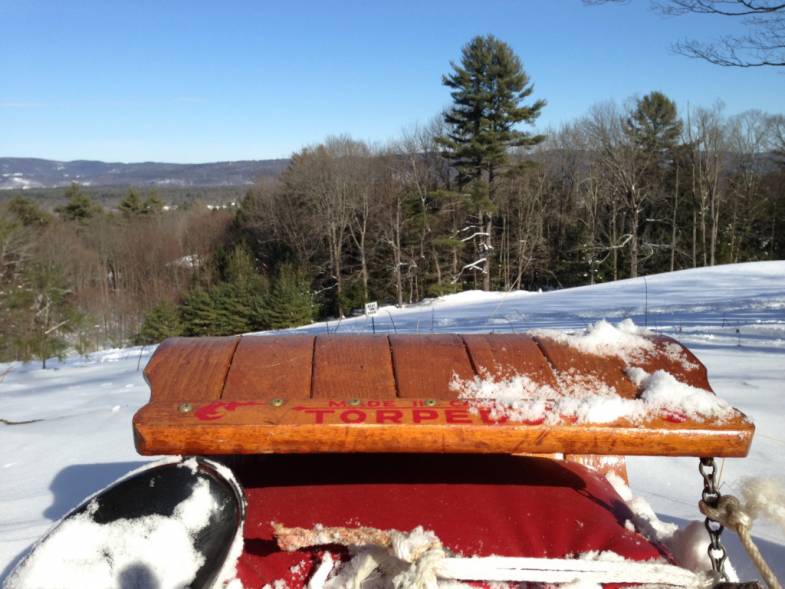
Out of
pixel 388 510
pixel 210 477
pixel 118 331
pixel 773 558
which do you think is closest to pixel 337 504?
pixel 388 510

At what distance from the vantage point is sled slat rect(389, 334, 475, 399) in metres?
1.09

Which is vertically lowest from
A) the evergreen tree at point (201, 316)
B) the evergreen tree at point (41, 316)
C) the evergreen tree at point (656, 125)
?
the evergreen tree at point (201, 316)

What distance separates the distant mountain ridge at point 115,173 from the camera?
400ft

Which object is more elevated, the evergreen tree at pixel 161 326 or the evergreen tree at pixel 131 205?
the evergreen tree at pixel 131 205

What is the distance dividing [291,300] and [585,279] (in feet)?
54.3

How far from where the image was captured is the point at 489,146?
93.7ft

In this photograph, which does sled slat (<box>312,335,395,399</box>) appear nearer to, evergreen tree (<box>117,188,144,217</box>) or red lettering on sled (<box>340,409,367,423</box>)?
red lettering on sled (<box>340,409,367,423</box>)

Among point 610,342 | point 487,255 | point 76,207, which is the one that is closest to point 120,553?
point 610,342

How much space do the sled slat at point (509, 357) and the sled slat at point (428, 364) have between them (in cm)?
3

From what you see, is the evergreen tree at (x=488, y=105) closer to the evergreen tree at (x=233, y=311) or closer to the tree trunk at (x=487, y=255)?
the tree trunk at (x=487, y=255)

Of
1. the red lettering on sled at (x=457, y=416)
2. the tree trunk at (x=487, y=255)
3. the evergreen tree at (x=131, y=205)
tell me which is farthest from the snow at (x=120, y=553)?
the evergreen tree at (x=131, y=205)

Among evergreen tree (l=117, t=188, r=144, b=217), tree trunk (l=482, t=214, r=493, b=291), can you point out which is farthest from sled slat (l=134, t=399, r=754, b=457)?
evergreen tree (l=117, t=188, r=144, b=217)

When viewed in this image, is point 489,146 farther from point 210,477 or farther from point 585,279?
point 210,477

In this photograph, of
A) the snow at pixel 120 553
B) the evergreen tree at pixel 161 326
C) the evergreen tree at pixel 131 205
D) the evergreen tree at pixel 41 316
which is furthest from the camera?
the evergreen tree at pixel 131 205
